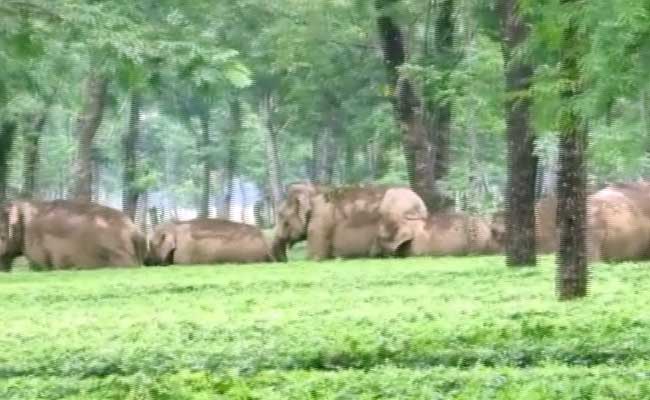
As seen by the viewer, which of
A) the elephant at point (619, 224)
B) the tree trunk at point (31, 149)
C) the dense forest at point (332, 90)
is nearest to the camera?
the dense forest at point (332, 90)

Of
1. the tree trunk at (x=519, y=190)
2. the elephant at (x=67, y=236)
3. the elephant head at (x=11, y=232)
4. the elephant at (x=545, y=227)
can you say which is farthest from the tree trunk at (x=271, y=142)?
the tree trunk at (x=519, y=190)

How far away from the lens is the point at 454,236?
2062 cm

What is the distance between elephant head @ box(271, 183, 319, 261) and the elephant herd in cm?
2

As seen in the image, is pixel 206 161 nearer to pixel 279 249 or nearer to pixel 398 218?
pixel 279 249

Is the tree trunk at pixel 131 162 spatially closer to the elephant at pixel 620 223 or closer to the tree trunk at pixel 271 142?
the tree trunk at pixel 271 142

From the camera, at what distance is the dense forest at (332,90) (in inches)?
272

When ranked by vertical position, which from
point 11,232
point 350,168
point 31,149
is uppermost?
point 350,168

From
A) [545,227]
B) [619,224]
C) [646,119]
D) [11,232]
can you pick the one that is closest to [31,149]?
[11,232]

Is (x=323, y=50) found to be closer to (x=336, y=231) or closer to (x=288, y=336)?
(x=336, y=231)

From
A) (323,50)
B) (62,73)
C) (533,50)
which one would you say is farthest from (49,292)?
(323,50)

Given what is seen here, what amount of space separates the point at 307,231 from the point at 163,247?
2541 mm

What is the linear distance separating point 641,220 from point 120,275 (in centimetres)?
772

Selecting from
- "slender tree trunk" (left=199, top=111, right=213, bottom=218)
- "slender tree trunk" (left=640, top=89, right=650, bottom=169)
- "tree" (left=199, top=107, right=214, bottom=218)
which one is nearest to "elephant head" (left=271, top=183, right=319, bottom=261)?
"tree" (left=199, top=107, right=214, bottom=218)

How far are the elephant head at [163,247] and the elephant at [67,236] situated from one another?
2.62 feet
